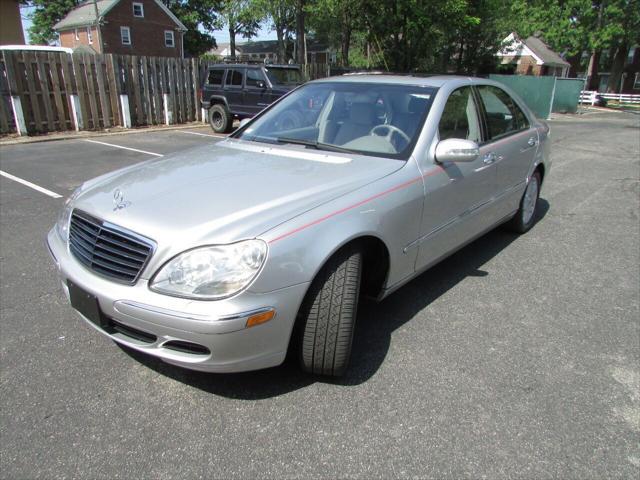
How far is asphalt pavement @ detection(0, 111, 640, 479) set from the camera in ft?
6.81

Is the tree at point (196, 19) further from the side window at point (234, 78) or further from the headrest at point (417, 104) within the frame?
the headrest at point (417, 104)

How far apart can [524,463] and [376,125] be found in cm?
226

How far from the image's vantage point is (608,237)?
5.09m

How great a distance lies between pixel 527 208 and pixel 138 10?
44.4 m

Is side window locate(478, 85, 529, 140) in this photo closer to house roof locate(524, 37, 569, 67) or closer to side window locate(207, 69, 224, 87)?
side window locate(207, 69, 224, 87)

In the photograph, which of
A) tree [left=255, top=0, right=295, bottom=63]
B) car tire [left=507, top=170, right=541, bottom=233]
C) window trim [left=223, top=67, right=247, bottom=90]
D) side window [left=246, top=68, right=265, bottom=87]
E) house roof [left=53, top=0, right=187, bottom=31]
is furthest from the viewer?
house roof [left=53, top=0, right=187, bottom=31]

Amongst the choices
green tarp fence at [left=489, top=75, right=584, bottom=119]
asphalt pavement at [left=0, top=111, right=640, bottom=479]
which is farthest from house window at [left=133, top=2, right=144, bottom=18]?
asphalt pavement at [left=0, top=111, right=640, bottom=479]

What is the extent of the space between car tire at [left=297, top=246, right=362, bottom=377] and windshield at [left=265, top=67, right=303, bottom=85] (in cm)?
1084

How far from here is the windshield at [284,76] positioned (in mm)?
12443

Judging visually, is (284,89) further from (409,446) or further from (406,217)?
(409,446)

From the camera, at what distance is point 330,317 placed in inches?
94.0

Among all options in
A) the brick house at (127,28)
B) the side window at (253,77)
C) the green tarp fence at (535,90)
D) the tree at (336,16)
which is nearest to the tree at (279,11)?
the tree at (336,16)

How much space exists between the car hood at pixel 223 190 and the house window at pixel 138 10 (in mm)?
44119

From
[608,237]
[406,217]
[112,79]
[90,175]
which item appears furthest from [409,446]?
[112,79]
